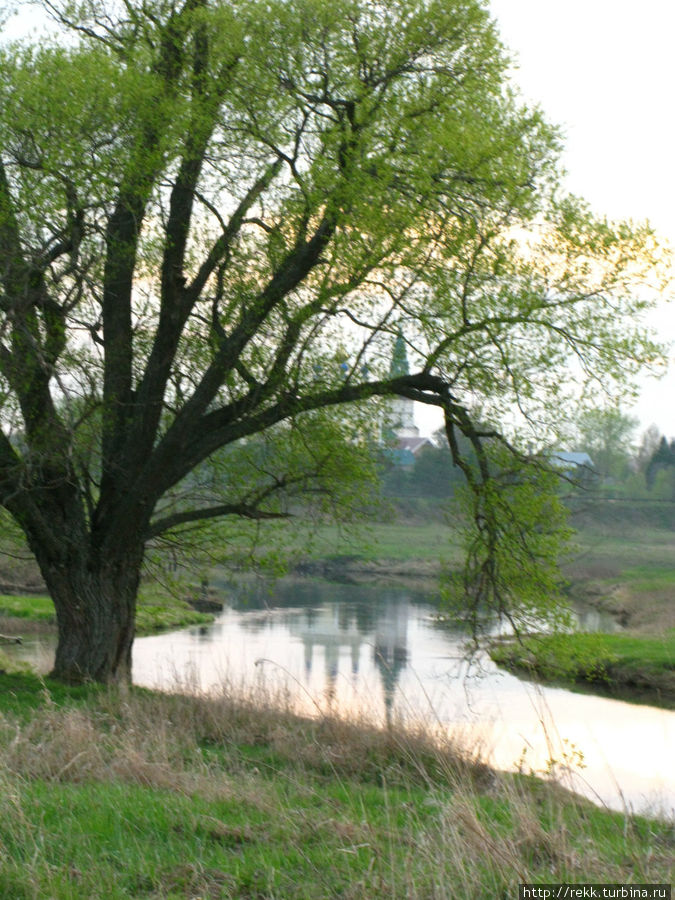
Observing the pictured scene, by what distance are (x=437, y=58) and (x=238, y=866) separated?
34.8ft

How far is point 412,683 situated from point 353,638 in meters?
8.30

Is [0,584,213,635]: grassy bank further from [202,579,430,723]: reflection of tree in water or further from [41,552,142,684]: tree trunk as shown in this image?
[41,552,142,684]: tree trunk

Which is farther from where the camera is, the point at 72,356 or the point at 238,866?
the point at 72,356

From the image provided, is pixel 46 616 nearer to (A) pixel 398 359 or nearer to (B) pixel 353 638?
(B) pixel 353 638

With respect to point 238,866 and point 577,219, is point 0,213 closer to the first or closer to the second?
point 577,219

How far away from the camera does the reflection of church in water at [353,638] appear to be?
2238 centimetres

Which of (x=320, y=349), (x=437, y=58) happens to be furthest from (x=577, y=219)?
(x=320, y=349)

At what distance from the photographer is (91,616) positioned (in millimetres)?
13688

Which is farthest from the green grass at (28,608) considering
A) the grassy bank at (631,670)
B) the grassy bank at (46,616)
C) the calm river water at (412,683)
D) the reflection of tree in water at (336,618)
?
the grassy bank at (631,670)

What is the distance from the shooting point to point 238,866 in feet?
17.8

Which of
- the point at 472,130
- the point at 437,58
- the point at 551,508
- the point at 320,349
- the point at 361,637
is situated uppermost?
the point at 437,58

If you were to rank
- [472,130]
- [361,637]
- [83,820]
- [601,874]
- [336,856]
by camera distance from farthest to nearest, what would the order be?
1. [361,637]
2. [472,130]
3. [83,820]
4. [336,856]
5. [601,874]

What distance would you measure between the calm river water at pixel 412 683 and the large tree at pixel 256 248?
2.66m

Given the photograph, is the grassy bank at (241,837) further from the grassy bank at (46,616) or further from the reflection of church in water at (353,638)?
the grassy bank at (46,616)
